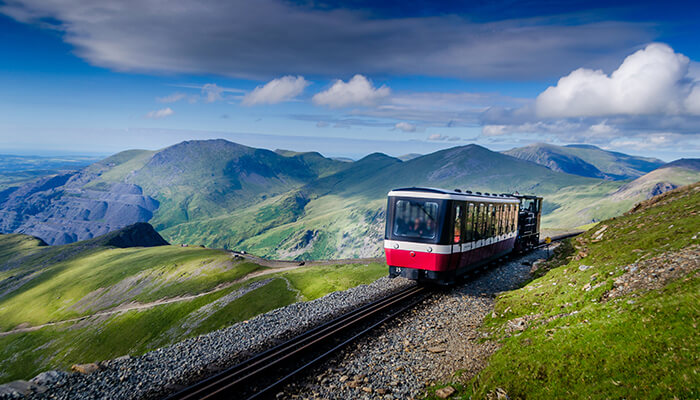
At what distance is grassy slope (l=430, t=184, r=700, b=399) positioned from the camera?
8875mm

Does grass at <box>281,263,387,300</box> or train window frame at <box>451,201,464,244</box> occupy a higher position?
train window frame at <box>451,201,464,244</box>

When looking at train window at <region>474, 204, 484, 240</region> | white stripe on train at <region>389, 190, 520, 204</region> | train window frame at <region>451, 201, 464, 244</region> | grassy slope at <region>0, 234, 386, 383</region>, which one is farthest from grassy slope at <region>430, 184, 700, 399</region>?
grassy slope at <region>0, 234, 386, 383</region>

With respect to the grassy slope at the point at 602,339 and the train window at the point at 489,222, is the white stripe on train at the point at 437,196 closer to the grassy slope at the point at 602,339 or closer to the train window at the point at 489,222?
the train window at the point at 489,222

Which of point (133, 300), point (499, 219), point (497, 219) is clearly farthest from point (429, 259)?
point (133, 300)

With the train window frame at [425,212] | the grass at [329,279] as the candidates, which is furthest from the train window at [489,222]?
the grass at [329,279]

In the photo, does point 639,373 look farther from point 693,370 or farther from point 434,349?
point 434,349

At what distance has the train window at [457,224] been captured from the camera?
2250 cm

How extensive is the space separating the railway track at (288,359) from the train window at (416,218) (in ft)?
13.8

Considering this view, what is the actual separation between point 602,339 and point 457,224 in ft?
39.8

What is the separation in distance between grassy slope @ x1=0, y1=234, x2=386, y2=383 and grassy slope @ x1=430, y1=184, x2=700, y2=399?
19621 millimetres

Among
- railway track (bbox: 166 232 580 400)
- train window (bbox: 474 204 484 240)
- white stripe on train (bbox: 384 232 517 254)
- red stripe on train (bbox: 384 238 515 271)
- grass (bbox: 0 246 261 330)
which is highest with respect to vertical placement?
train window (bbox: 474 204 484 240)

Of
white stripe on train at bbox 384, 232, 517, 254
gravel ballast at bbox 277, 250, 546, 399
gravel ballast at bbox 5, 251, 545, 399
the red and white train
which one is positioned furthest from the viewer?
the red and white train

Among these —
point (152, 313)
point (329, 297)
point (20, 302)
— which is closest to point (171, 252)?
point (20, 302)

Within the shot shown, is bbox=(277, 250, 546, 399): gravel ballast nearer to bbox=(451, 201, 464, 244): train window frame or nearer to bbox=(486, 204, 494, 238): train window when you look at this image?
bbox=(451, 201, 464, 244): train window frame
